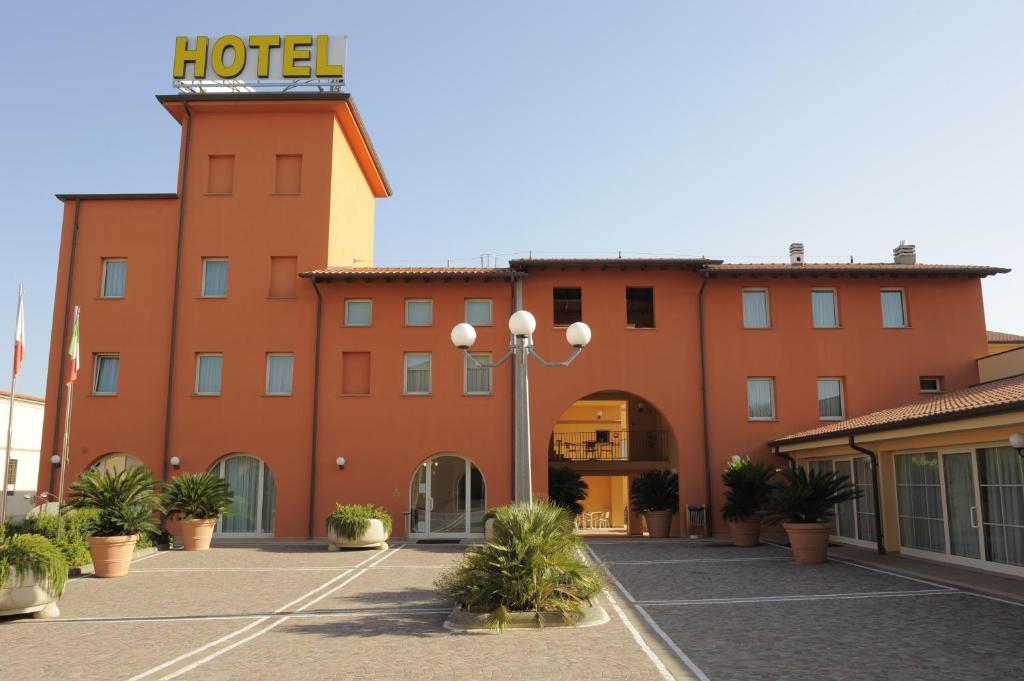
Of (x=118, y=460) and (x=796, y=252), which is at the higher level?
(x=796, y=252)

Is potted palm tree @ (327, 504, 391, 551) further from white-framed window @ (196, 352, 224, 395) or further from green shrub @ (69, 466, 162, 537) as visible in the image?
white-framed window @ (196, 352, 224, 395)

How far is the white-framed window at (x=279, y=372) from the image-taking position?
21.5 meters

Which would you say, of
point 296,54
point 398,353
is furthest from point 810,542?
point 296,54

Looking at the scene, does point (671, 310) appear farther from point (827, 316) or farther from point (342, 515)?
point (342, 515)

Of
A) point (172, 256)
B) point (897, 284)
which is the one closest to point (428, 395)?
point (172, 256)

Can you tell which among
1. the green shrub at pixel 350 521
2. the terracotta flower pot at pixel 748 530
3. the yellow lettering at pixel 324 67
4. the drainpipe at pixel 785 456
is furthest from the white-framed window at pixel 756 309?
the yellow lettering at pixel 324 67

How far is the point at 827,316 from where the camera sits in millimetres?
21562

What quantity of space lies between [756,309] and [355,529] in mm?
12441

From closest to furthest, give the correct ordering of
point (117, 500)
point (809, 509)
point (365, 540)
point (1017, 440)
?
point (1017, 440) < point (117, 500) < point (809, 509) < point (365, 540)

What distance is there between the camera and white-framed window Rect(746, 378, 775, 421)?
21.1 m

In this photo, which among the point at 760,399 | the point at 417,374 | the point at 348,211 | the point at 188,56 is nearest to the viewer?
the point at 760,399

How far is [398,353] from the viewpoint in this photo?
2147 cm

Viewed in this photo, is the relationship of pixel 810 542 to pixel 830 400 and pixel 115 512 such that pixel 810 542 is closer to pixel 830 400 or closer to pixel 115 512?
pixel 830 400

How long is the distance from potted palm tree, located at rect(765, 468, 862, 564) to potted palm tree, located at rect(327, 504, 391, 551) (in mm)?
9003
